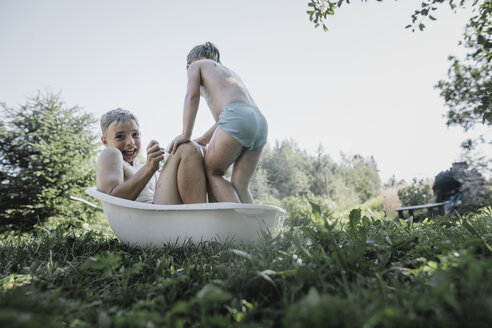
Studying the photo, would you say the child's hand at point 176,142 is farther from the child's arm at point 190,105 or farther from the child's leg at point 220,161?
the child's leg at point 220,161

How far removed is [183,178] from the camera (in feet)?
5.86

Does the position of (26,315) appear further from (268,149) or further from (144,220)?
(268,149)

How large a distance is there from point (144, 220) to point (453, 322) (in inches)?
61.1

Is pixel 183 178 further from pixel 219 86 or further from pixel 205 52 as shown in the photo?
pixel 205 52

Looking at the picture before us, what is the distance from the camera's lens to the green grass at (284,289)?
2.03ft

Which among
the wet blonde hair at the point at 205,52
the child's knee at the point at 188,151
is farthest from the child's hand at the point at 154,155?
the wet blonde hair at the point at 205,52

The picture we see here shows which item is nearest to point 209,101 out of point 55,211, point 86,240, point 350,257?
point 86,240

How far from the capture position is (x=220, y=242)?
64.9 inches

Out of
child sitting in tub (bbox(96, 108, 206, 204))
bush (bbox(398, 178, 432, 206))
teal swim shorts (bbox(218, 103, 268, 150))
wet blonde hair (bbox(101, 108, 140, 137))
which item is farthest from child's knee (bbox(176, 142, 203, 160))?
bush (bbox(398, 178, 432, 206))

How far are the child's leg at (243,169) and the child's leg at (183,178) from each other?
325 millimetres

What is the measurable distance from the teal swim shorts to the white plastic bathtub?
0.51 m

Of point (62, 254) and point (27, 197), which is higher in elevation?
point (27, 197)

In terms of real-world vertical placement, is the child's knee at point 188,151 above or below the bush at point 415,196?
above

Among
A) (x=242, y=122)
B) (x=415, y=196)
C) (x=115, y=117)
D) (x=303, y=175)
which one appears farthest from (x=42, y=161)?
(x=303, y=175)
